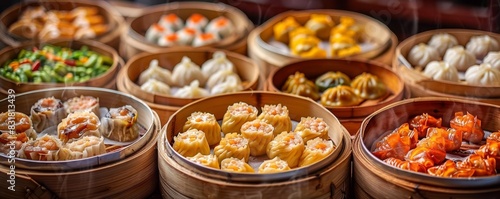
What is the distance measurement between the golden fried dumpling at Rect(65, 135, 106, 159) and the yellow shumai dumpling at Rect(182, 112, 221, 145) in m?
0.45

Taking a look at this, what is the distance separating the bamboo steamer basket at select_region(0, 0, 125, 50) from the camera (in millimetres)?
4484

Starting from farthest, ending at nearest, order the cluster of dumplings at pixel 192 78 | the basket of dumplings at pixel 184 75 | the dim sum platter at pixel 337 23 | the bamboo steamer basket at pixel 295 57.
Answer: the dim sum platter at pixel 337 23, the bamboo steamer basket at pixel 295 57, the cluster of dumplings at pixel 192 78, the basket of dumplings at pixel 184 75

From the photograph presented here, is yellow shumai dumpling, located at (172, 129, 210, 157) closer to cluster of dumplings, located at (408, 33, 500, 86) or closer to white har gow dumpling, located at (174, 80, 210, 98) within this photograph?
white har gow dumpling, located at (174, 80, 210, 98)

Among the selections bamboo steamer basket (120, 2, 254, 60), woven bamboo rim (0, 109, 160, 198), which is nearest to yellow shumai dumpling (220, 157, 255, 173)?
woven bamboo rim (0, 109, 160, 198)

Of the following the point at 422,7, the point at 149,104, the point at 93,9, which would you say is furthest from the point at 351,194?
the point at 93,9

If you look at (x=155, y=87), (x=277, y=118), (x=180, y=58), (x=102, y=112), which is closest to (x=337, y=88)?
(x=277, y=118)

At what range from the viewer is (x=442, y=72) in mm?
3652

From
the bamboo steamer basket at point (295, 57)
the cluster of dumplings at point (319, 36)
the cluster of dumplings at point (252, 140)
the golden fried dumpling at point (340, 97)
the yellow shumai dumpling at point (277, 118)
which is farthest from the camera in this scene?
the cluster of dumplings at point (319, 36)

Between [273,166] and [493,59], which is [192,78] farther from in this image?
[493,59]

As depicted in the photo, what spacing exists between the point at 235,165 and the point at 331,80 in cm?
139

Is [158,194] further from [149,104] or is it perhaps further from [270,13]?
[270,13]

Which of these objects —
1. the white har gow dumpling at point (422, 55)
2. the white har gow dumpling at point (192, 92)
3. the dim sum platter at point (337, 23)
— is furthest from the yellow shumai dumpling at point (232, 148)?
the white har gow dumpling at point (422, 55)

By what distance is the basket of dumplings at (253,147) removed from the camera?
8.25 feet

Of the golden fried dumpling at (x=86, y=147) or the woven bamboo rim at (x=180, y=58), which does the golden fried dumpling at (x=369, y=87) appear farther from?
the golden fried dumpling at (x=86, y=147)
